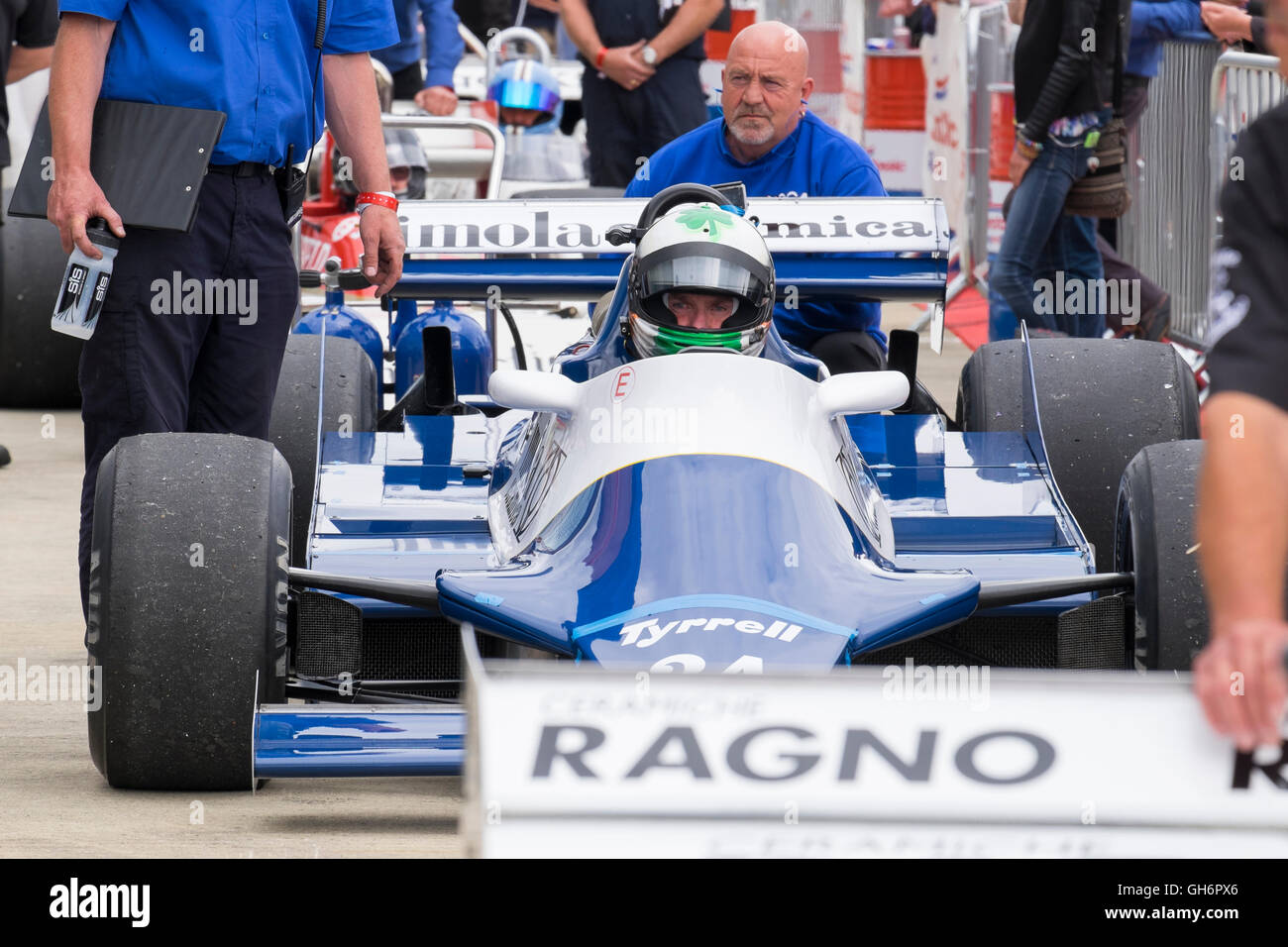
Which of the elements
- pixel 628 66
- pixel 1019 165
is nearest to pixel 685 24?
pixel 628 66

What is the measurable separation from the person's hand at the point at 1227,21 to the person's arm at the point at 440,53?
4.26m

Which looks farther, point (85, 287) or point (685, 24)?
point (685, 24)

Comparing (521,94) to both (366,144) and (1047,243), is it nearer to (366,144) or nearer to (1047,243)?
(1047,243)

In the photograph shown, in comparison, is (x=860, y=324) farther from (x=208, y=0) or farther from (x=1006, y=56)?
(x=1006, y=56)

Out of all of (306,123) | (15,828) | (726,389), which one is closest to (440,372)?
(306,123)

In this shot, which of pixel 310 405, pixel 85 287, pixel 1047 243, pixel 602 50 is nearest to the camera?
pixel 85 287

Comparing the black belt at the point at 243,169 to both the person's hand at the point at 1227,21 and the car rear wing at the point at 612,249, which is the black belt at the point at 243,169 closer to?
the car rear wing at the point at 612,249

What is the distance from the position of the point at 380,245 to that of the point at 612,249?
1169mm

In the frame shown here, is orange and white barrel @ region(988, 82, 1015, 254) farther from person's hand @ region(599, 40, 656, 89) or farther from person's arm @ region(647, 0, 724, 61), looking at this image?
person's hand @ region(599, 40, 656, 89)

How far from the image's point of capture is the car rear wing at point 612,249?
5895 mm

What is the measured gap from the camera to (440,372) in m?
6.37

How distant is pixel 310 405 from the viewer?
576 cm

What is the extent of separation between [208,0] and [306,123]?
368 mm
